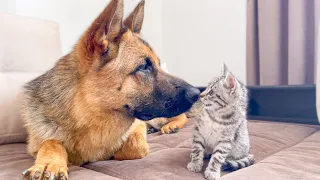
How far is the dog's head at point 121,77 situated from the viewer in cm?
113

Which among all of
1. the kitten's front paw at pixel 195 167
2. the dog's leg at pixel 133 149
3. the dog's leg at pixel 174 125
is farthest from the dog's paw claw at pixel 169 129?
the kitten's front paw at pixel 195 167

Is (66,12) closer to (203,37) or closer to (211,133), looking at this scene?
(203,37)

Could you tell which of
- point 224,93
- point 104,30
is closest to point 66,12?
point 104,30

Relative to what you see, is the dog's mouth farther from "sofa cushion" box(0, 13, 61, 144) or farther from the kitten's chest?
"sofa cushion" box(0, 13, 61, 144)

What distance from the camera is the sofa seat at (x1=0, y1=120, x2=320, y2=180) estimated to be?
0.95 m

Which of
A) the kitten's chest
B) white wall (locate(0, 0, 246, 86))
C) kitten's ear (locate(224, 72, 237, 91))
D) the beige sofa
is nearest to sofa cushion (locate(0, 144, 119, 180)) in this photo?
the beige sofa

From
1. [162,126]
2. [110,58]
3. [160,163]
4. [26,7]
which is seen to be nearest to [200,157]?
[160,163]

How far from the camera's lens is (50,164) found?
96 centimetres

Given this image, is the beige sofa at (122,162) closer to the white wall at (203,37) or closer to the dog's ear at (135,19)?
the dog's ear at (135,19)

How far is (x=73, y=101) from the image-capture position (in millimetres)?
1159

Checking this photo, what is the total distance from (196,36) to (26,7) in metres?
1.48

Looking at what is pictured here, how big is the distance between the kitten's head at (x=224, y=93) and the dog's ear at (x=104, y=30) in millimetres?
410

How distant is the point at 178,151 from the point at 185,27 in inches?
78.3

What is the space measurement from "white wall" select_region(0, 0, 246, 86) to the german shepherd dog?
121cm
